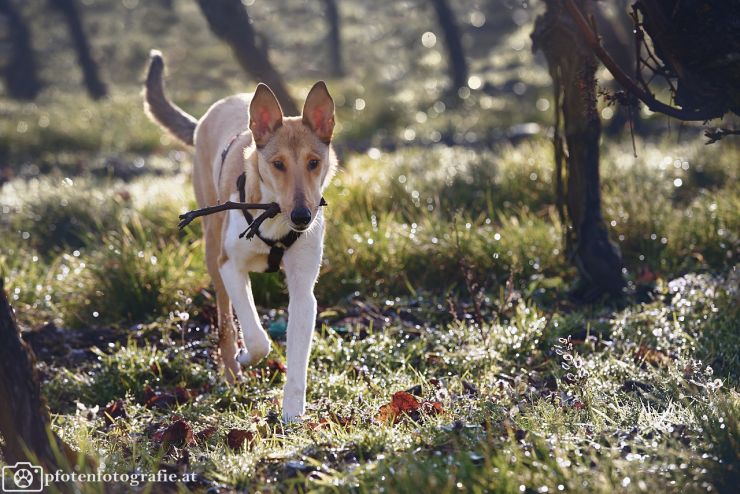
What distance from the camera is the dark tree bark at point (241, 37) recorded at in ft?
31.0

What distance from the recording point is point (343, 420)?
432 centimetres

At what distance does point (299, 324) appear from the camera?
15.2 ft

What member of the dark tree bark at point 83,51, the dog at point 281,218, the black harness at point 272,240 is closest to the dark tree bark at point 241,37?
the dog at point 281,218

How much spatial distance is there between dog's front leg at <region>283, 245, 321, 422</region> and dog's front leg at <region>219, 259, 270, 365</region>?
0.21m

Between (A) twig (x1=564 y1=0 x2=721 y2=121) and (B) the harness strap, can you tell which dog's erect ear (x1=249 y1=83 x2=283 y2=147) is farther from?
(A) twig (x1=564 y1=0 x2=721 y2=121)

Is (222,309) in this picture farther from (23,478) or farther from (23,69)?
(23,69)

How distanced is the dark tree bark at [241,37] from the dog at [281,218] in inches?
174

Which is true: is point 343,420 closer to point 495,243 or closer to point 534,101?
point 495,243

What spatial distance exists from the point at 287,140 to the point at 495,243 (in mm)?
2602

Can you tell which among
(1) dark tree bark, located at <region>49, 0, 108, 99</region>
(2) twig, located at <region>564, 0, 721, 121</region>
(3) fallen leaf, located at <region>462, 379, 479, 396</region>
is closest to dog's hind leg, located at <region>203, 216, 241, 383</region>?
(3) fallen leaf, located at <region>462, 379, 479, 396</region>

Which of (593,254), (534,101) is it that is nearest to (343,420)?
(593,254)

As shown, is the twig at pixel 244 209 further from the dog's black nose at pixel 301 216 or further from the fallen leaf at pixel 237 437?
the fallen leaf at pixel 237 437

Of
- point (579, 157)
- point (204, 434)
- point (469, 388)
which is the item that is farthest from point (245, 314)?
point (579, 157)

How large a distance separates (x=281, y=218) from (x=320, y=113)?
0.60 m
